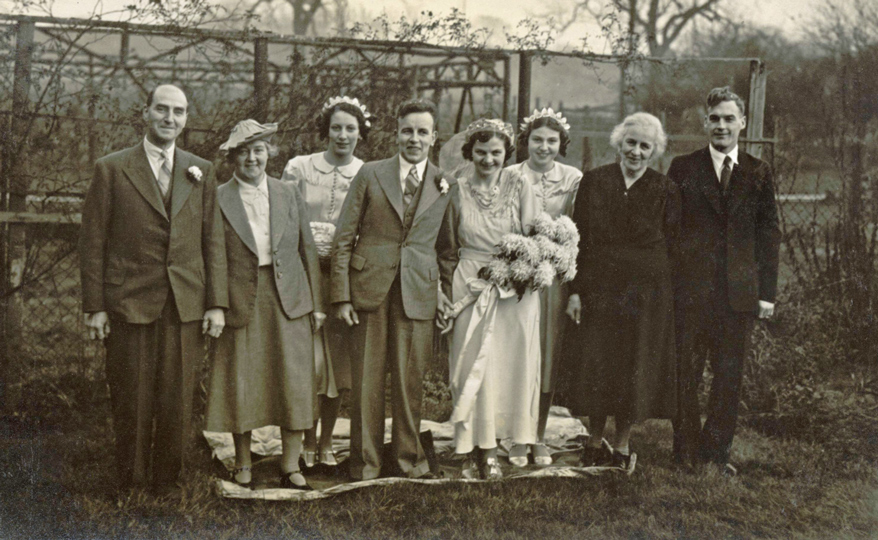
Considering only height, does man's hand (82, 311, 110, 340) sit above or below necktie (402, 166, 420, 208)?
below

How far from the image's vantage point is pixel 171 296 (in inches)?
159

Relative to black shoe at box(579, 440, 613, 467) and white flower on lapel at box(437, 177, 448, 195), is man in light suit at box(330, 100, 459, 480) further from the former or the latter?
black shoe at box(579, 440, 613, 467)

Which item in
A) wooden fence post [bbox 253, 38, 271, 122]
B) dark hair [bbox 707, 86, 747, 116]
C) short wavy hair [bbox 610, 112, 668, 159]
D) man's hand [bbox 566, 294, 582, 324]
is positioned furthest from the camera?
wooden fence post [bbox 253, 38, 271, 122]

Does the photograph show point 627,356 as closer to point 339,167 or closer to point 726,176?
point 726,176

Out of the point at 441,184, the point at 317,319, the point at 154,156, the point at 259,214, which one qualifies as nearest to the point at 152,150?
the point at 154,156

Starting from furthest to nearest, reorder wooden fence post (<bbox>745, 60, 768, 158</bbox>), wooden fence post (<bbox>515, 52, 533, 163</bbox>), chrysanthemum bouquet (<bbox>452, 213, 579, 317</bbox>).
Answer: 1. wooden fence post (<bbox>745, 60, 768, 158</bbox>)
2. wooden fence post (<bbox>515, 52, 533, 163</bbox>)
3. chrysanthemum bouquet (<bbox>452, 213, 579, 317</bbox>)

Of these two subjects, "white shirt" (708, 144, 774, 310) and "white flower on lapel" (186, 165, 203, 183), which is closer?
"white flower on lapel" (186, 165, 203, 183)

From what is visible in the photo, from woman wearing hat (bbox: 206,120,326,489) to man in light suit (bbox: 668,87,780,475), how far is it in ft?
7.92

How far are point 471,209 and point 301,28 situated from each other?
9.94 ft

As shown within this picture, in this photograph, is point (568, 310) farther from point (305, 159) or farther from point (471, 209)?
point (305, 159)

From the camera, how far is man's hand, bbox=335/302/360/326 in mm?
4457

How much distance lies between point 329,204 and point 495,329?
134 cm

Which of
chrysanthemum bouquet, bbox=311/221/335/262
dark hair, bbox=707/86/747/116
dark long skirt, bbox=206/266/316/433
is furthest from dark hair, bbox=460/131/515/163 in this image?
dark long skirt, bbox=206/266/316/433

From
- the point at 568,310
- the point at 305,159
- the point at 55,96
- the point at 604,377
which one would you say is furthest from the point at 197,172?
the point at 604,377
